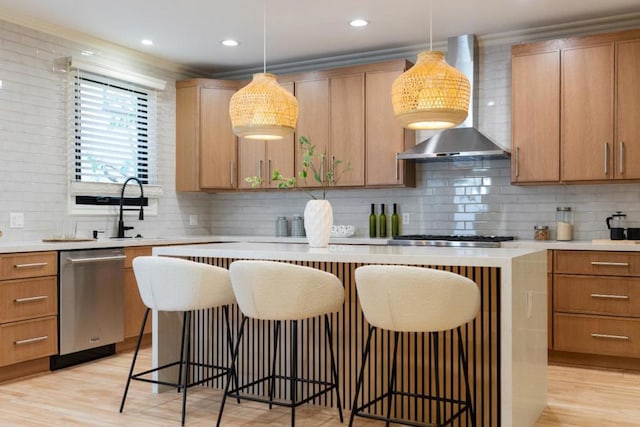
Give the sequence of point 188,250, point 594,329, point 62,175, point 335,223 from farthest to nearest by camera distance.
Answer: point 335,223
point 62,175
point 594,329
point 188,250

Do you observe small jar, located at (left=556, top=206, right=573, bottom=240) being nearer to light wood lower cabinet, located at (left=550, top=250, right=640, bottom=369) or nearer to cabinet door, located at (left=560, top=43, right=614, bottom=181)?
cabinet door, located at (left=560, top=43, right=614, bottom=181)

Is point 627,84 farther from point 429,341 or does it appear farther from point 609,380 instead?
point 429,341

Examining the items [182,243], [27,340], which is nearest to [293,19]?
[182,243]

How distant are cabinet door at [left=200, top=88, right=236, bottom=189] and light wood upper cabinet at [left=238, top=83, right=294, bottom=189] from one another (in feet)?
0.34

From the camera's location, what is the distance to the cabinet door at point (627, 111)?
4.63m

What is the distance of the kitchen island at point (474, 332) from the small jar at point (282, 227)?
2377 millimetres

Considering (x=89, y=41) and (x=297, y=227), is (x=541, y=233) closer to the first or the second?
(x=297, y=227)

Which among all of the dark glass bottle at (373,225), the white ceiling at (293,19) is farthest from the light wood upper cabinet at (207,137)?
the dark glass bottle at (373,225)

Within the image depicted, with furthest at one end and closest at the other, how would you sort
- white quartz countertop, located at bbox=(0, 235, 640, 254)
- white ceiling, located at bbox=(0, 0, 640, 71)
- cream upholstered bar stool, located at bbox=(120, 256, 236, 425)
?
white ceiling, located at bbox=(0, 0, 640, 71)
white quartz countertop, located at bbox=(0, 235, 640, 254)
cream upholstered bar stool, located at bbox=(120, 256, 236, 425)

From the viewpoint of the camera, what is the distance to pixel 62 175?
16.8 ft

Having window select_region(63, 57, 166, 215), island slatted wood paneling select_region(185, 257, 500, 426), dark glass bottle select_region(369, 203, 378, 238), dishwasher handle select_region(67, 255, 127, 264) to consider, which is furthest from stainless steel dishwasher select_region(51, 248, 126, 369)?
dark glass bottle select_region(369, 203, 378, 238)

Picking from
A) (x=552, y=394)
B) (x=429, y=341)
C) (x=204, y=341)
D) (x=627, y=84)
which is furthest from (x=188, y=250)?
(x=627, y=84)

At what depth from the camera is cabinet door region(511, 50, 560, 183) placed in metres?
4.90

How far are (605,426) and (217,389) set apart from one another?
7.15 ft
